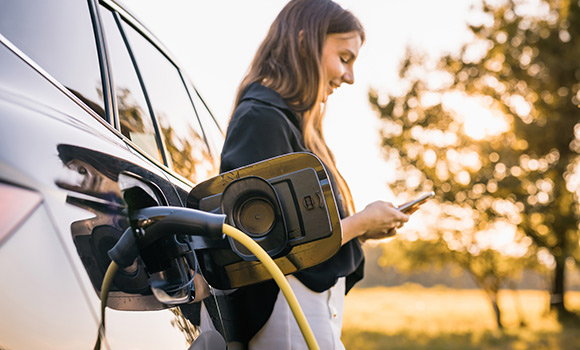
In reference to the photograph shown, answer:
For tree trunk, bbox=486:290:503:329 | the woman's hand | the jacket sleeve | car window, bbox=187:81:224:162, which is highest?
the jacket sleeve

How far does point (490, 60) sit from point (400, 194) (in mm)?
3980

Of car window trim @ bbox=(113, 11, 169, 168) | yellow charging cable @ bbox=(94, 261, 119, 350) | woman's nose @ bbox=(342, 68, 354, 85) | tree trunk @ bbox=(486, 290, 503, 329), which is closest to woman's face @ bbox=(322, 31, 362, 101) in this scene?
woman's nose @ bbox=(342, 68, 354, 85)

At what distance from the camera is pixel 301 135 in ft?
6.58

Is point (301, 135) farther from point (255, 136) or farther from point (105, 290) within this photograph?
point (105, 290)

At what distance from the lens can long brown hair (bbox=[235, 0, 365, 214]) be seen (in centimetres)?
207

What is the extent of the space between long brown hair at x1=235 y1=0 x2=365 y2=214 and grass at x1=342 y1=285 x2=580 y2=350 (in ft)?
36.2

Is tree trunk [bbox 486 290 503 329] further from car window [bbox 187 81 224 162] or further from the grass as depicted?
car window [bbox 187 81 224 162]

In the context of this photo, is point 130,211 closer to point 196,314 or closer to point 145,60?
point 196,314

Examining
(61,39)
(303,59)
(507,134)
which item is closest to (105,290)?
(61,39)

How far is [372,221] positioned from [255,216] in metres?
0.80

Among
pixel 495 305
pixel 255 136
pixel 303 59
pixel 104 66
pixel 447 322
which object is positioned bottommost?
pixel 495 305

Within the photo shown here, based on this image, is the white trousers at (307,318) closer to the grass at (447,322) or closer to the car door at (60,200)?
the car door at (60,200)

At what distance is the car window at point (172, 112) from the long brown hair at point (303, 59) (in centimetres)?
21

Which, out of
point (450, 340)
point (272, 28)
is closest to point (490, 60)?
point (450, 340)
